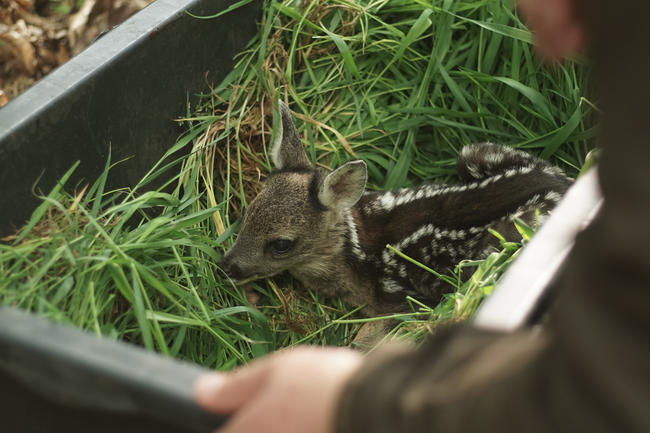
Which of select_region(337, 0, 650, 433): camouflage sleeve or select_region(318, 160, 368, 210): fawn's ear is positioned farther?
select_region(318, 160, 368, 210): fawn's ear

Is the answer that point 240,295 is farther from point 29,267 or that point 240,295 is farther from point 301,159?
point 29,267

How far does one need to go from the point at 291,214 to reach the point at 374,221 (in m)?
0.42

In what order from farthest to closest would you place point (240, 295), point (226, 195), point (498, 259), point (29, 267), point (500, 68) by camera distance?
point (500, 68) → point (226, 195) → point (240, 295) → point (498, 259) → point (29, 267)

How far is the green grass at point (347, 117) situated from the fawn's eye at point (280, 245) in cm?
17

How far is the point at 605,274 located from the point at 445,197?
215 centimetres

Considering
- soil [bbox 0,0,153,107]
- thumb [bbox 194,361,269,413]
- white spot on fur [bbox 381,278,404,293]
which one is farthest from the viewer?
soil [bbox 0,0,153,107]

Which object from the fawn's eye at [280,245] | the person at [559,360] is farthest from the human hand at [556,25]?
the fawn's eye at [280,245]

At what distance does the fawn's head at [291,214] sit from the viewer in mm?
2871

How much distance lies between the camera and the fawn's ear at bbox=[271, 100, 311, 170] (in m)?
2.94

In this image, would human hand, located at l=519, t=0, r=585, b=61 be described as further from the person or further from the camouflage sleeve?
the camouflage sleeve

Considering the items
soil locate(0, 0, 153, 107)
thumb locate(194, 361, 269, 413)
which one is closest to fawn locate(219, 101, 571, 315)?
soil locate(0, 0, 153, 107)

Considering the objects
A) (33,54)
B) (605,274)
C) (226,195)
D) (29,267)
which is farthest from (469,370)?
(33,54)

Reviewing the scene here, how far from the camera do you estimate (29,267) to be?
1805 millimetres

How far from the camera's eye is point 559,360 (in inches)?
35.4
